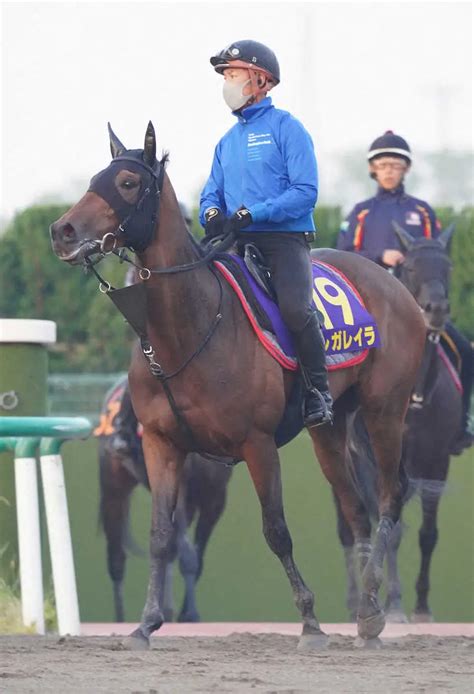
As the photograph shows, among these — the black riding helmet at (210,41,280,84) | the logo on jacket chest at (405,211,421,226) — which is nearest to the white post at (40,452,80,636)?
the black riding helmet at (210,41,280,84)

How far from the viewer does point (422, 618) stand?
11.1 m

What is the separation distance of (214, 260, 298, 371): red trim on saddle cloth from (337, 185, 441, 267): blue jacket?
11.8 feet

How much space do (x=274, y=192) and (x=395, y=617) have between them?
A: 13.1 ft

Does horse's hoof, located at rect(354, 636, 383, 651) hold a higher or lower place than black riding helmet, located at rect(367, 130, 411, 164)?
lower

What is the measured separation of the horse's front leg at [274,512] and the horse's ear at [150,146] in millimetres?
1342

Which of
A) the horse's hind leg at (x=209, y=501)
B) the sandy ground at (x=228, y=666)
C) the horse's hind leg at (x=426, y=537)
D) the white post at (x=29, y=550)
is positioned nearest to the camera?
the sandy ground at (x=228, y=666)

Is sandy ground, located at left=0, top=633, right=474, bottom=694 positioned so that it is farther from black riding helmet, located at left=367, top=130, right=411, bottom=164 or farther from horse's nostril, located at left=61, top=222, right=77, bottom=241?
black riding helmet, located at left=367, top=130, right=411, bottom=164

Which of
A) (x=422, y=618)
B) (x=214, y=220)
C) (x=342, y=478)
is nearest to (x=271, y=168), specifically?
(x=214, y=220)

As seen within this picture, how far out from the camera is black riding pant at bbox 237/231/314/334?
7469mm

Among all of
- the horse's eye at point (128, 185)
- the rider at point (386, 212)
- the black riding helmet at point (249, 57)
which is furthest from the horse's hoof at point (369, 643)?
the rider at point (386, 212)

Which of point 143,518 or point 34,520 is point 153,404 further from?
point 143,518

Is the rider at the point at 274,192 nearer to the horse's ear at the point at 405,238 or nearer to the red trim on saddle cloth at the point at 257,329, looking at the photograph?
the red trim on saddle cloth at the point at 257,329

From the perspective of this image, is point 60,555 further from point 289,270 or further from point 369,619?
point 289,270

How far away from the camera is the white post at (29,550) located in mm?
8461
